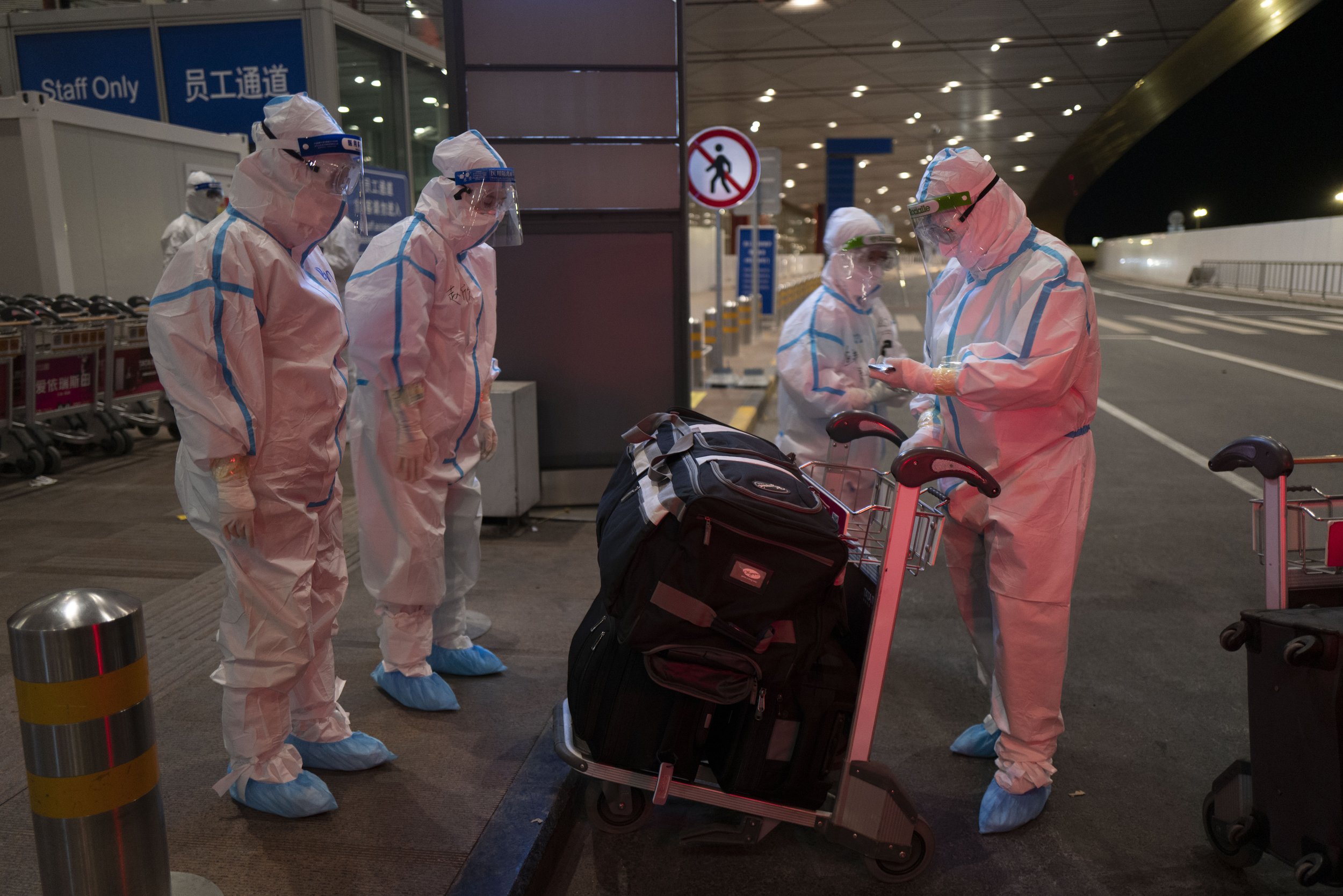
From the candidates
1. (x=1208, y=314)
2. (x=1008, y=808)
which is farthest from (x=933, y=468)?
(x=1208, y=314)

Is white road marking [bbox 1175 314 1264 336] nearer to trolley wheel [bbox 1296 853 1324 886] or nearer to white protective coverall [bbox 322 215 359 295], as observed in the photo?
white protective coverall [bbox 322 215 359 295]

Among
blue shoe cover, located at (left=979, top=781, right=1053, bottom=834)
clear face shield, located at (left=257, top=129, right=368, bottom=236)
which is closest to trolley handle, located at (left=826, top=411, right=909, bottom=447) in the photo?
blue shoe cover, located at (left=979, top=781, right=1053, bottom=834)

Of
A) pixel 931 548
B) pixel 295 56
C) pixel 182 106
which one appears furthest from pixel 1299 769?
pixel 182 106

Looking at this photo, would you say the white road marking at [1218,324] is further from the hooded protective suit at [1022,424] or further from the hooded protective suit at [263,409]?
the hooded protective suit at [263,409]

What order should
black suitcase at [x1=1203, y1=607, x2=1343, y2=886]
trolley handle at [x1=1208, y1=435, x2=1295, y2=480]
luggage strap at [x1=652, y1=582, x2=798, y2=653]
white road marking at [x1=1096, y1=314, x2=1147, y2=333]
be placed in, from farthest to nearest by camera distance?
1. white road marking at [x1=1096, y1=314, x2=1147, y2=333]
2. trolley handle at [x1=1208, y1=435, x2=1295, y2=480]
3. luggage strap at [x1=652, y1=582, x2=798, y2=653]
4. black suitcase at [x1=1203, y1=607, x2=1343, y2=886]

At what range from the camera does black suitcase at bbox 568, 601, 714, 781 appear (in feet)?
9.20

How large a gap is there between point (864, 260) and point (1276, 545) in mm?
2391

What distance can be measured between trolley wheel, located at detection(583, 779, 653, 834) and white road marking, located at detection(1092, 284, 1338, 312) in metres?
14.4

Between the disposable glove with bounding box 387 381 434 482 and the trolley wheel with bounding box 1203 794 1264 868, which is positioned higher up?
the disposable glove with bounding box 387 381 434 482

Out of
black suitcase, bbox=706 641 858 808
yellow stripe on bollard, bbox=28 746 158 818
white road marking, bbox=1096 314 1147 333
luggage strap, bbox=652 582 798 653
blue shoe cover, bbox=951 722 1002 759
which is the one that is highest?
luggage strap, bbox=652 582 798 653

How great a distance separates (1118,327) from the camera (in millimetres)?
20141

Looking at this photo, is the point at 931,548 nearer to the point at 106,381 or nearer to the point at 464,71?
the point at 464,71

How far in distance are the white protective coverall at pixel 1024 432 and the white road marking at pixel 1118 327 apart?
16.8 metres

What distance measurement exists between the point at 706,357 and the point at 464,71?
23.9 ft
